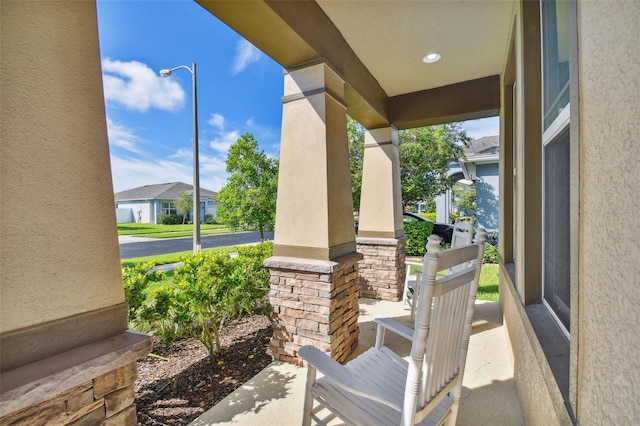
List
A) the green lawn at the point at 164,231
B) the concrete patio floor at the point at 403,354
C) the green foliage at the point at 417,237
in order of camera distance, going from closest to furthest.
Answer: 1. the concrete patio floor at the point at 403,354
2. the green foliage at the point at 417,237
3. the green lawn at the point at 164,231

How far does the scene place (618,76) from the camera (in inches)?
24.6

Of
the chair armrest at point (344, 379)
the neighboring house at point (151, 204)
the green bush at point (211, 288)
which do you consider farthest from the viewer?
the neighboring house at point (151, 204)

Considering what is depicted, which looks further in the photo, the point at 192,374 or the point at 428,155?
the point at 428,155

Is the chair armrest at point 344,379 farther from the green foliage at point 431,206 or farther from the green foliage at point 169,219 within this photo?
the green foliage at point 169,219

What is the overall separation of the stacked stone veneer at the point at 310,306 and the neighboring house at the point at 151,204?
25558mm

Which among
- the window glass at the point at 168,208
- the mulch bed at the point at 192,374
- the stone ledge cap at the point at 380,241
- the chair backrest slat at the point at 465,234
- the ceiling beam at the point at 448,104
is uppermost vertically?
the ceiling beam at the point at 448,104

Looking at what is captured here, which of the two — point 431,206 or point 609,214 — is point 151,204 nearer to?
point 431,206

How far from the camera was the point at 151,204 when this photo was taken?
2755 centimetres

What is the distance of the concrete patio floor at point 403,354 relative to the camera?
6.48 ft

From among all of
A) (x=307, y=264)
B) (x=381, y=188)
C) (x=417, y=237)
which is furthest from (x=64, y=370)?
(x=417, y=237)

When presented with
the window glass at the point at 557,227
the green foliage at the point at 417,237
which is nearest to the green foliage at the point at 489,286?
the green foliage at the point at 417,237

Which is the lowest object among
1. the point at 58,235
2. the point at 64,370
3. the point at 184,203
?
the point at 64,370

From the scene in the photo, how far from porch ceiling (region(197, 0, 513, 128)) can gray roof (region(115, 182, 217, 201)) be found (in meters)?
25.7

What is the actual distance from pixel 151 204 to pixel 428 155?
26869 millimetres
